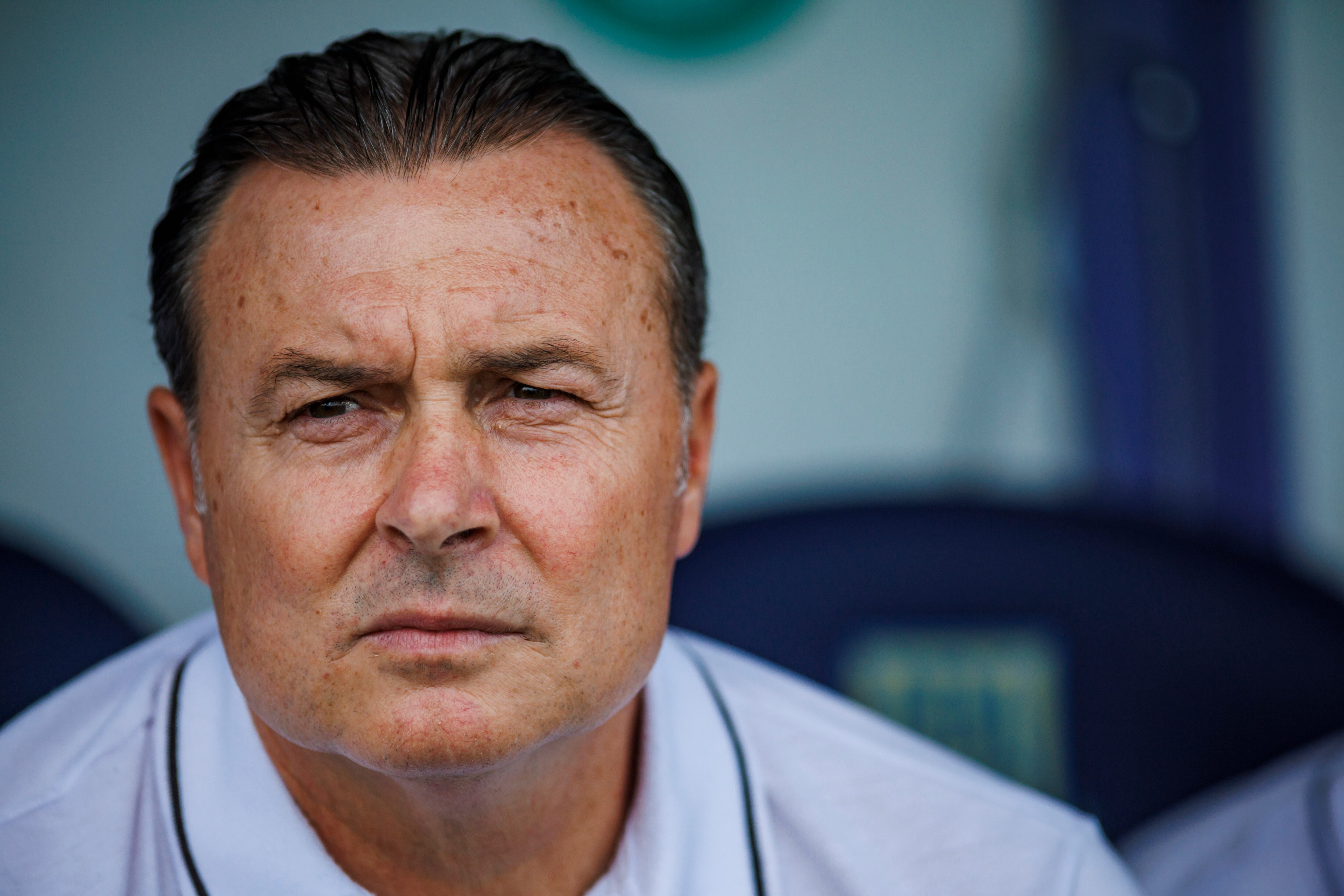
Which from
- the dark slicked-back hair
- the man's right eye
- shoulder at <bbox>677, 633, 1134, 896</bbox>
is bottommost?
shoulder at <bbox>677, 633, 1134, 896</bbox>

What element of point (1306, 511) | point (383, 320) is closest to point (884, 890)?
A: point (383, 320)

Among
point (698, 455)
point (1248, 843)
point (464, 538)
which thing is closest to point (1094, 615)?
point (1248, 843)

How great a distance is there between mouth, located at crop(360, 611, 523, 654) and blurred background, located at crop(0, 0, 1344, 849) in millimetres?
1073

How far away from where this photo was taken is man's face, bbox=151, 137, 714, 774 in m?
1.10

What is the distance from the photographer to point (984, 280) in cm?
261

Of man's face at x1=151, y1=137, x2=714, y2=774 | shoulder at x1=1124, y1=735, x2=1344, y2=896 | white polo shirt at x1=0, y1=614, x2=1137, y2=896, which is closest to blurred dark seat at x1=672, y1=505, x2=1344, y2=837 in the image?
shoulder at x1=1124, y1=735, x2=1344, y2=896

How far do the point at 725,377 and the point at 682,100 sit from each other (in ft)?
2.07

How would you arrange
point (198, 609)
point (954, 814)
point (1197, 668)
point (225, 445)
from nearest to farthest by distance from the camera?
point (225, 445), point (954, 814), point (1197, 668), point (198, 609)

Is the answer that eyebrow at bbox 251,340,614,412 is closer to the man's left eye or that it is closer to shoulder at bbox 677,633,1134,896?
the man's left eye

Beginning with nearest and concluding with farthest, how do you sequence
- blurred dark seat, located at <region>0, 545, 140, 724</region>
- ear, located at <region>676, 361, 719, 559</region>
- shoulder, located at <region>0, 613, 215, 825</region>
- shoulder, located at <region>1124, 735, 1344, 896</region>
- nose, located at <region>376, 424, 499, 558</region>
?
nose, located at <region>376, 424, 499, 558</region>
shoulder, located at <region>0, 613, 215, 825</region>
ear, located at <region>676, 361, 719, 559</region>
shoulder, located at <region>1124, 735, 1344, 896</region>
blurred dark seat, located at <region>0, 545, 140, 724</region>

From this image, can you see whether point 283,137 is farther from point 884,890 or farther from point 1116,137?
point 1116,137

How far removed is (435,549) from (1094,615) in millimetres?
1332

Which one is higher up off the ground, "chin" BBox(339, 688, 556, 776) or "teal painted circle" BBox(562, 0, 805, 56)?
"teal painted circle" BBox(562, 0, 805, 56)

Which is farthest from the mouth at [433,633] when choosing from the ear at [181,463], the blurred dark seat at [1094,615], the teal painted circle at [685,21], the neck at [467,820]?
the teal painted circle at [685,21]
